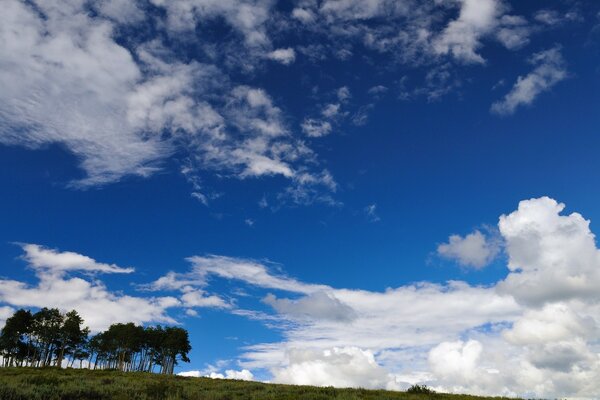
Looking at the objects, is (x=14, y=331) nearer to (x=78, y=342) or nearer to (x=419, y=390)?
(x=78, y=342)

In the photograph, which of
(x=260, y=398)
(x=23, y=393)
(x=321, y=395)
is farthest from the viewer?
(x=321, y=395)

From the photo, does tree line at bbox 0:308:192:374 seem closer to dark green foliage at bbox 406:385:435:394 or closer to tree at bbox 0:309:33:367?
tree at bbox 0:309:33:367

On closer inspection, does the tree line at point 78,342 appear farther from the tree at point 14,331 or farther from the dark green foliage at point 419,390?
the dark green foliage at point 419,390

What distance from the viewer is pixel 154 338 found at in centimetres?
9206

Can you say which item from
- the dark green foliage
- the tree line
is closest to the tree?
the tree line

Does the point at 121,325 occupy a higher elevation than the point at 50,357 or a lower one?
higher

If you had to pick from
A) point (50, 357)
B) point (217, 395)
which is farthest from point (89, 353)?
point (217, 395)

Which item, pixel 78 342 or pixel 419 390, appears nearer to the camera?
pixel 419 390

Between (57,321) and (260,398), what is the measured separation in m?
80.5

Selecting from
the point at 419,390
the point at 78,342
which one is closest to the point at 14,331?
the point at 78,342

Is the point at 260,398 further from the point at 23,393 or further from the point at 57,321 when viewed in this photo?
the point at 57,321

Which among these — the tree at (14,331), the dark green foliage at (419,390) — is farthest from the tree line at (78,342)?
the dark green foliage at (419,390)

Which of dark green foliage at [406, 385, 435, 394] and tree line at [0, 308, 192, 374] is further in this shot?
tree line at [0, 308, 192, 374]

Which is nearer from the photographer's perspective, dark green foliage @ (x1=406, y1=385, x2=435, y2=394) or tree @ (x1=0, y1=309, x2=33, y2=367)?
dark green foliage @ (x1=406, y1=385, x2=435, y2=394)
